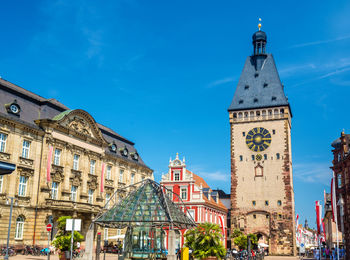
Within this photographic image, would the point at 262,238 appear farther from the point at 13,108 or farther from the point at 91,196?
the point at 13,108

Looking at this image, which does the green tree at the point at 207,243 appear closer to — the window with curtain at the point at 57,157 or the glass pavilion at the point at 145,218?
the glass pavilion at the point at 145,218

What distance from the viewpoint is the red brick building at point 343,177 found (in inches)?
1999

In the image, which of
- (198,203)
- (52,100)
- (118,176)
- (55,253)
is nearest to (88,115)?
(52,100)

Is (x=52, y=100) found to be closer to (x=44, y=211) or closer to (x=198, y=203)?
(x=44, y=211)

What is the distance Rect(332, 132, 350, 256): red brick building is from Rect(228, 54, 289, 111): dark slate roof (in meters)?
13.5

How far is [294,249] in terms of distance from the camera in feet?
223

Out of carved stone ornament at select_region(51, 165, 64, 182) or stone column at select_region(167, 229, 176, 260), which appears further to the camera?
carved stone ornament at select_region(51, 165, 64, 182)

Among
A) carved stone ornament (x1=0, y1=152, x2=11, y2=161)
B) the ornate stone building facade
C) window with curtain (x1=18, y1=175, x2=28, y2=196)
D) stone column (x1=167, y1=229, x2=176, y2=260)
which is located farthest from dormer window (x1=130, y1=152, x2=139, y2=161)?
stone column (x1=167, y1=229, x2=176, y2=260)

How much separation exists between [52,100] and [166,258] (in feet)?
99.4

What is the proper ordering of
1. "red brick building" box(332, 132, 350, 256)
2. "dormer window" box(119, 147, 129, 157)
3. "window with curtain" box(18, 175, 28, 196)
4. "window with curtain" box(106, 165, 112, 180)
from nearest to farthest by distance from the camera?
"window with curtain" box(18, 175, 28, 196)
"red brick building" box(332, 132, 350, 256)
"window with curtain" box(106, 165, 112, 180)
"dormer window" box(119, 147, 129, 157)

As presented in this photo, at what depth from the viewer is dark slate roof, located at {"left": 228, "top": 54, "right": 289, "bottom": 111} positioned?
243 feet

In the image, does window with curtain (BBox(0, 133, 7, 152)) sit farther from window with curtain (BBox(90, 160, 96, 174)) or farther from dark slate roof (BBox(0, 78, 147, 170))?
window with curtain (BBox(90, 160, 96, 174))

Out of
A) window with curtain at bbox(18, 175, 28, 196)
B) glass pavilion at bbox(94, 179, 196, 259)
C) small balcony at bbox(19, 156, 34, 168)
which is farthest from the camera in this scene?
small balcony at bbox(19, 156, 34, 168)

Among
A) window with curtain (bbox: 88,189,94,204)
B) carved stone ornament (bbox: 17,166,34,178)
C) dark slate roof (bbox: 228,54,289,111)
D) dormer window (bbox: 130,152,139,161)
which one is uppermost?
dark slate roof (bbox: 228,54,289,111)
